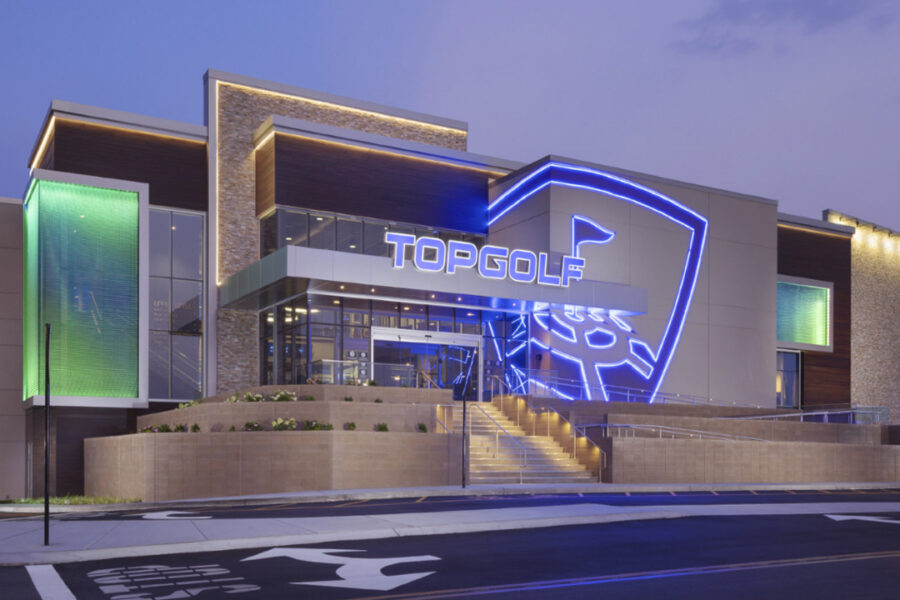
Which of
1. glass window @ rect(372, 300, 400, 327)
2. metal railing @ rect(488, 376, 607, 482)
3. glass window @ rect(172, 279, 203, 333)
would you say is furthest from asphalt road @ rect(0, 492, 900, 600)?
glass window @ rect(172, 279, 203, 333)

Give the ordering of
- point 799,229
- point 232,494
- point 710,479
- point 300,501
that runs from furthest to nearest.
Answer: point 799,229 → point 710,479 → point 232,494 → point 300,501

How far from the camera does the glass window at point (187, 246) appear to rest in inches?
1561

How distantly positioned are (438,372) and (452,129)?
13.6 metres

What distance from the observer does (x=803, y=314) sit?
176 ft

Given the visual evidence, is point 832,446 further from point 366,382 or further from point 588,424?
point 366,382

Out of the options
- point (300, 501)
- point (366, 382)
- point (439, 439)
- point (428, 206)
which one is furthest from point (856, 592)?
point (428, 206)

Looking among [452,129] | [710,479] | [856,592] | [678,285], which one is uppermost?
[452,129]

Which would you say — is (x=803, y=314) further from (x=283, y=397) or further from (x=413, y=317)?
(x=283, y=397)

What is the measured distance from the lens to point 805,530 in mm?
17609

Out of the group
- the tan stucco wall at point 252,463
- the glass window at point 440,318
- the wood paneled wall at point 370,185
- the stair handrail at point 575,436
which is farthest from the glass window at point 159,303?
the stair handrail at point 575,436

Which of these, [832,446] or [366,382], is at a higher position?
[366,382]

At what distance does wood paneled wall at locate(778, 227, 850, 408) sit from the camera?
53.0m

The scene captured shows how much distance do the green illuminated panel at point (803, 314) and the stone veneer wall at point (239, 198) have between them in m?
27.3

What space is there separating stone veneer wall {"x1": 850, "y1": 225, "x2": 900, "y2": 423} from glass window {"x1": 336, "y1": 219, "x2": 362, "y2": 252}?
30.8 metres
